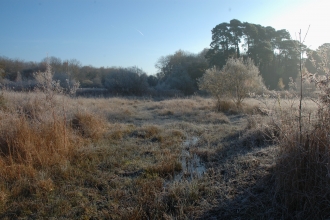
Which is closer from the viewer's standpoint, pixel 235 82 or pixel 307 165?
pixel 307 165


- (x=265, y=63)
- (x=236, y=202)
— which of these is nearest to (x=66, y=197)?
(x=236, y=202)

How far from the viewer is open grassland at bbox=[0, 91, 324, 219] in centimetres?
325

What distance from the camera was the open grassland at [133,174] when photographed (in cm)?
325

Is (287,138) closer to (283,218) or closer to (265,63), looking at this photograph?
(283,218)

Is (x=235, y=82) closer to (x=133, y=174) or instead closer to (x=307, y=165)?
(x=133, y=174)

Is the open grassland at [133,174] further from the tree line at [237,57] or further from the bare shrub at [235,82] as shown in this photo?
the tree line at [237,57]

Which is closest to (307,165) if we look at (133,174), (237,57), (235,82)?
(133,174)

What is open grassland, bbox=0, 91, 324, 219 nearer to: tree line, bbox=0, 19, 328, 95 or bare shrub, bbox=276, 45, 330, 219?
bare shrub, bbox=276, 45, 330, 219

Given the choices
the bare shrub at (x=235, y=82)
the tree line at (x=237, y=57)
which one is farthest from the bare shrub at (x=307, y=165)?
the tree line at (x=237, y=57)

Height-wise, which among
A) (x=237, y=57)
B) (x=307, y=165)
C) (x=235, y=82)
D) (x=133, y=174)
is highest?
(x=237, y=57)

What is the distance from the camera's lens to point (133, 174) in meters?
4.68

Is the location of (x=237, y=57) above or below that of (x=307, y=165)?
above

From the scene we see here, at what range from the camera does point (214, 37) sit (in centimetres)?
→ 3288

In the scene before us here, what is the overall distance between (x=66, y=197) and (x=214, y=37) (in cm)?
3231
